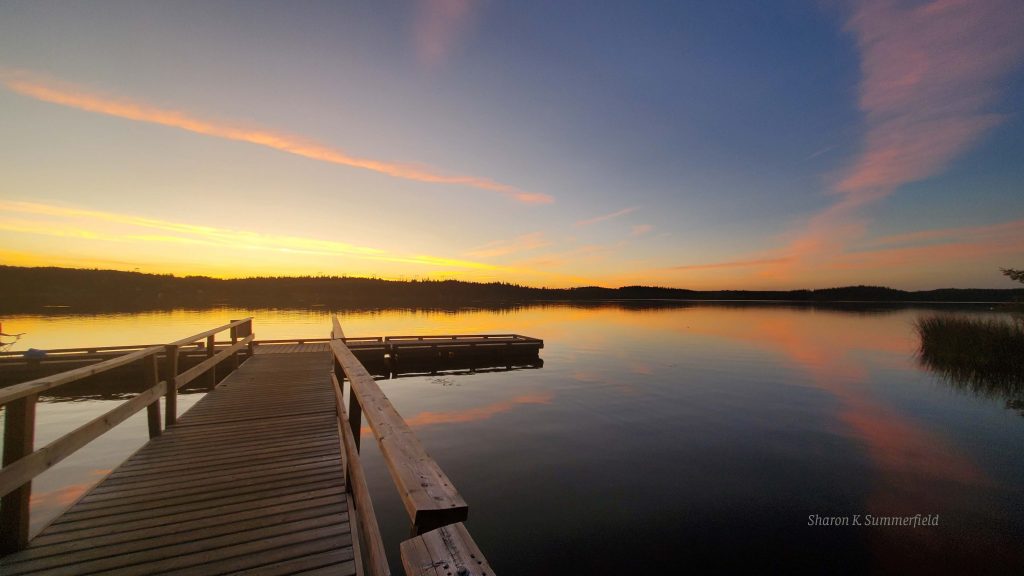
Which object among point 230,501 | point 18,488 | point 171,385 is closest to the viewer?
point 18,488

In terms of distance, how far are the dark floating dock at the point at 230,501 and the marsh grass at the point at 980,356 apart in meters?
22.4

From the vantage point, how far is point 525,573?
6.18 m

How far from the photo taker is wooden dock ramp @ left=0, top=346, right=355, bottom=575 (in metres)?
3.54

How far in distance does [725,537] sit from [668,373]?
1471 centimetres

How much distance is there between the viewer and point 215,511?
4.33m

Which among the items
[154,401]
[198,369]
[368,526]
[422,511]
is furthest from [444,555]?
[198,369]

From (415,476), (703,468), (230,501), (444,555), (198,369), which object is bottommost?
(703,468)

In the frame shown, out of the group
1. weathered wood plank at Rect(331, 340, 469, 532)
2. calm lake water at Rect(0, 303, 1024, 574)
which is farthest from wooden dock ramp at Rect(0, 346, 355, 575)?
calm lake water at Rect(0, 303, 1024, 574)

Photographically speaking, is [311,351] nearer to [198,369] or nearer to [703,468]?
[198,369]

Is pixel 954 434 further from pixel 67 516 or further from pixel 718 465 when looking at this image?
pixel 67 516

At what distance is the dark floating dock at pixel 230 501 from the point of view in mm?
2039

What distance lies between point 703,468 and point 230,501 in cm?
923

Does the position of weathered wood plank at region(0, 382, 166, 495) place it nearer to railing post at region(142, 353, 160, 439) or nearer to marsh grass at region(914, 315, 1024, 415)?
railing post at region(142, 353, 160, 439)

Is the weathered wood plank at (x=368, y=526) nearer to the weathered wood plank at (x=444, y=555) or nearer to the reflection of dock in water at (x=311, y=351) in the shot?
the weathered wood plank at (x=444, y=555)
